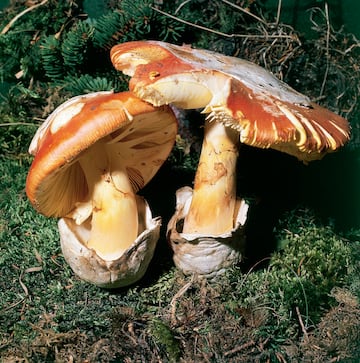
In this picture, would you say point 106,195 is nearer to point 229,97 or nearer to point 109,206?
point 109,206

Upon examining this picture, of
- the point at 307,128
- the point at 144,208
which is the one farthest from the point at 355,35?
the point at 144,208

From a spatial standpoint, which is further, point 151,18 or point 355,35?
point 355,35

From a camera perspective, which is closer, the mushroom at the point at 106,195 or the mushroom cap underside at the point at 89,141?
the mushroom cap underside at the point at 89,141

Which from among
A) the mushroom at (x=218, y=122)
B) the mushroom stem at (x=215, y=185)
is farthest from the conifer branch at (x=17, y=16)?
the mushroom stem at (x=215, y=185)

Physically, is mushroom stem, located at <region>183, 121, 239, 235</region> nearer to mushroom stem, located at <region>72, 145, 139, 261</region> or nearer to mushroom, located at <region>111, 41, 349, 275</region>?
mushroom, located at <region>111, 41, 349, 275</region>

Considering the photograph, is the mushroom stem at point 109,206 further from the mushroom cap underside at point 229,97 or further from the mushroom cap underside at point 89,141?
the mushroom cap underside at point 229,97

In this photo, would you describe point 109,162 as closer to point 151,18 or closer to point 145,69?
point 145,69

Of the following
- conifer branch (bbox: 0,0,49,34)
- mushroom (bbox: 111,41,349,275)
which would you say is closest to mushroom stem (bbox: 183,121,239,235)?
mushroom (bbox: 111,41,349,275)

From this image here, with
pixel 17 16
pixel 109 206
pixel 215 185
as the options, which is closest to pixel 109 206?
pixel 109 206
